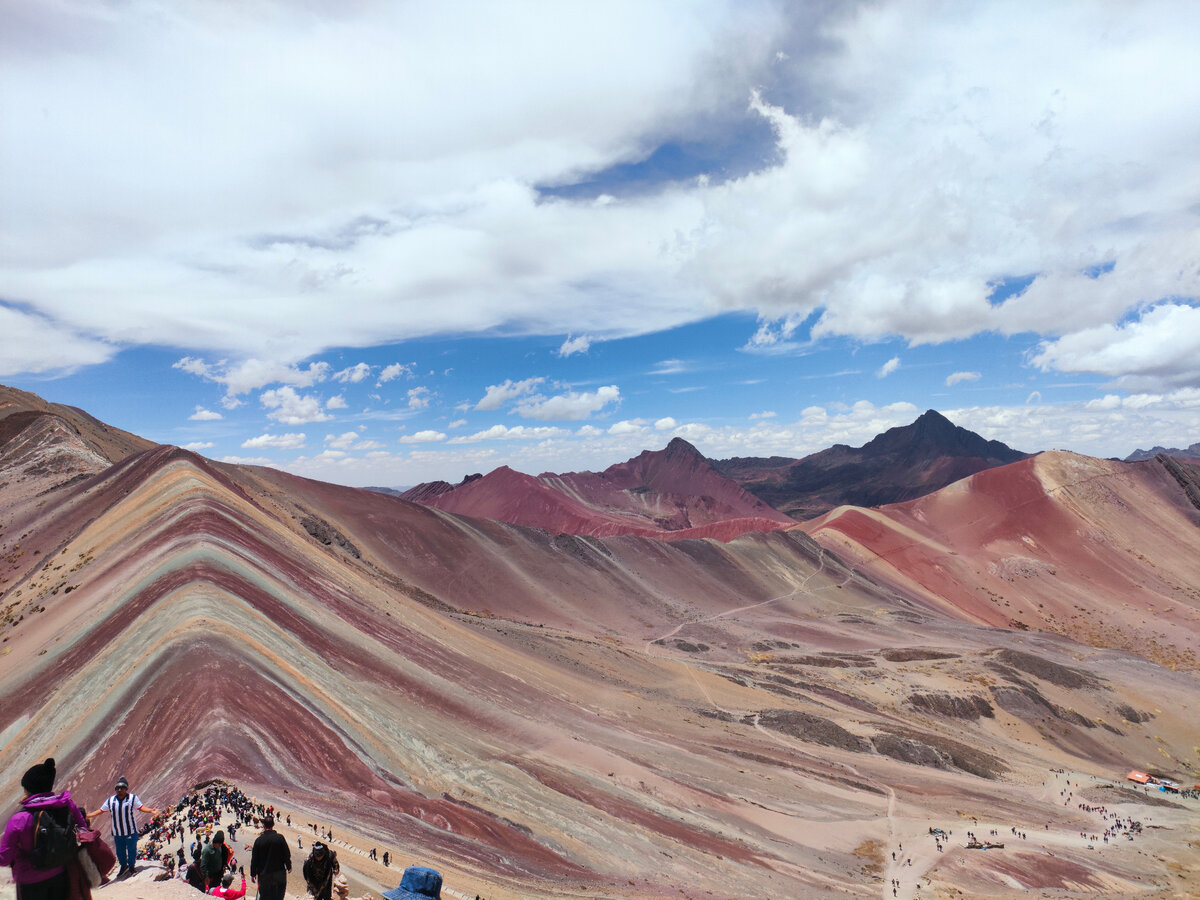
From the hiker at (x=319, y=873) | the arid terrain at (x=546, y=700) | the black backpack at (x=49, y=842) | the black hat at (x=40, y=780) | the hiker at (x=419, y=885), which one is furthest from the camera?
the arid terrain at (x=546, y=700)

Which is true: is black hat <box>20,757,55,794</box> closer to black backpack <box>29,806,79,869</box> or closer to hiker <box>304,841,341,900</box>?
black backpack <box>29,806,79,869</box>

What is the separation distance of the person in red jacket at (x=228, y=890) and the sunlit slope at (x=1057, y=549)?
116434 millimetres

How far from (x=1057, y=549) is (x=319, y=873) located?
488ft

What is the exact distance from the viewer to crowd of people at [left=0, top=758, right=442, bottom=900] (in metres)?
6.22

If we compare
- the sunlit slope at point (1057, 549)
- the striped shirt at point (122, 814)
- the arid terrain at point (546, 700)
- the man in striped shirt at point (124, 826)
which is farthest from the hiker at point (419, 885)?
the sunlit slope at point (1057, 549)

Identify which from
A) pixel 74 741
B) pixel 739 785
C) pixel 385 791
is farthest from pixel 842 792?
pixel 74 741

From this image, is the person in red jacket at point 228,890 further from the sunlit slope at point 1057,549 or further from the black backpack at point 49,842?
the sunlit slope at point 1057,549

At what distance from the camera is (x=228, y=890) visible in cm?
988

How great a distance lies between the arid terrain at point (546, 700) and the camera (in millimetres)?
21938

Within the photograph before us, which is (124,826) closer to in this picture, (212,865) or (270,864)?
(212,865)

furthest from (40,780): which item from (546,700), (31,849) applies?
(546,700)

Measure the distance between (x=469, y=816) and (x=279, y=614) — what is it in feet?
49.5

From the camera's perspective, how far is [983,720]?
63438 mm

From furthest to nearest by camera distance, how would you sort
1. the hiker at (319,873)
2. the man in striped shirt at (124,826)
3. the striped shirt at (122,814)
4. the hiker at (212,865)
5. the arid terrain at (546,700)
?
the arid terrain at (546,700) → the striped shirt at (122,814) → the man in striped shirt at (124,826) → the hiker at (212,865) → the hiker at (319,873)
